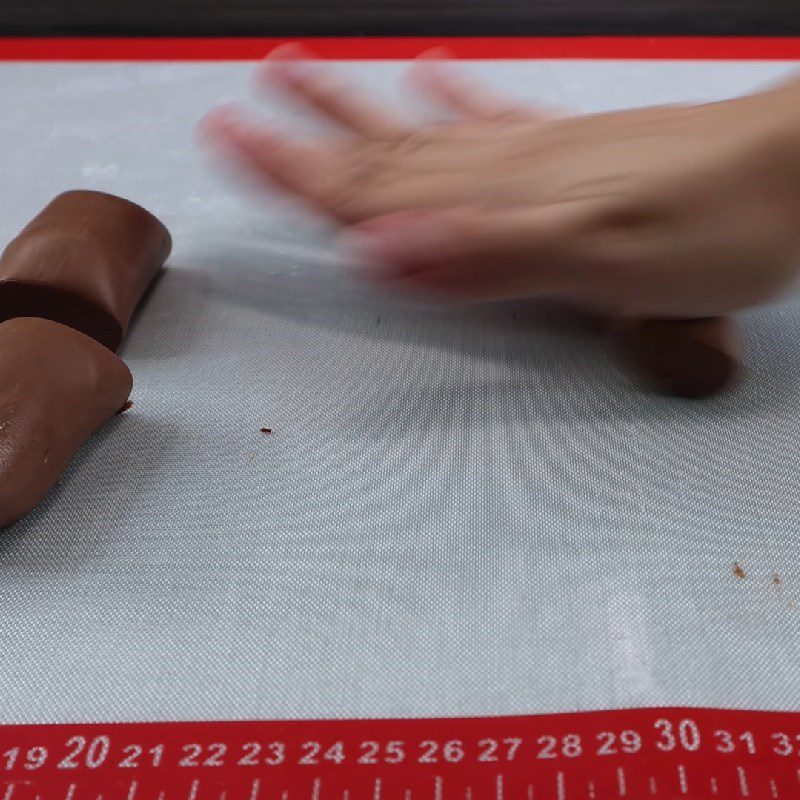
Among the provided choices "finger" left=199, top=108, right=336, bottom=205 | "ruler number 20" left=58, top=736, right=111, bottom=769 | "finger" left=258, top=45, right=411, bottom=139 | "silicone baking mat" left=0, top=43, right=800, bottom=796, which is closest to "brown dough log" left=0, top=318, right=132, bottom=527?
"silicone baking mat" left=0, top=43, right=800, bottom=796

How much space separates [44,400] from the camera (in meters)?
0.83

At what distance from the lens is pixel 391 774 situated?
2.13ft

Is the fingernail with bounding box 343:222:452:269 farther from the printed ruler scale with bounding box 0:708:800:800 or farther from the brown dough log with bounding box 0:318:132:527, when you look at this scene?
the printed ruler scale with bounding box 0:708:800:800

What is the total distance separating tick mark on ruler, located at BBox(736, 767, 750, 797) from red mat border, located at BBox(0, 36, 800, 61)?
1.23m

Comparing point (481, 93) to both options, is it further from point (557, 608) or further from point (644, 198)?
point (557, 608)

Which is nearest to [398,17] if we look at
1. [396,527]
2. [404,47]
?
[404,47]

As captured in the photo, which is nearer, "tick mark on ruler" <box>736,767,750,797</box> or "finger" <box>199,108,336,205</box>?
"tick mark on ruler" <box>736,767,750,797</box>

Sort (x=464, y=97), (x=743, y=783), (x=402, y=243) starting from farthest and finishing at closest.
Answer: (x=464, y=97)
(x=402, y=243)
(x=743, y=783)

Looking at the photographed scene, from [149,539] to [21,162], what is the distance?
A: 0.75 m

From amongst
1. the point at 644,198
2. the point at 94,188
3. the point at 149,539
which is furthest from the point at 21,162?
the point at 644,198

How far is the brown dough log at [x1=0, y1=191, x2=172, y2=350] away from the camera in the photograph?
3.18 feet

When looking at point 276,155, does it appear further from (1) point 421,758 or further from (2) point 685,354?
(1) point 421,758

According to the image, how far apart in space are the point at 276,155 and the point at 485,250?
1.18 feet

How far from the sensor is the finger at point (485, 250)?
2.90ft
